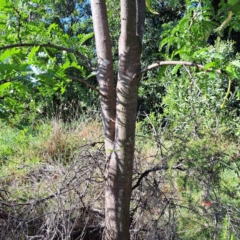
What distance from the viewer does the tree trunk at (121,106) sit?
1.31m

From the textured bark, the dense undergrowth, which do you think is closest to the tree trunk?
the textured bark

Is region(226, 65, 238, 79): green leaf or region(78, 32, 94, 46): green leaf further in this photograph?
region(78, 32, 94, 46): green leaf

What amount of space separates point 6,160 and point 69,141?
0.89 metres

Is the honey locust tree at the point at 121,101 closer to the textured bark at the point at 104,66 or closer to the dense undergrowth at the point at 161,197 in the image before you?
the textured bark at the point at 104,66

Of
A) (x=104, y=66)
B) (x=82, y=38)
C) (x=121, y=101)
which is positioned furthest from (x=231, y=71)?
(x=82, y=38)

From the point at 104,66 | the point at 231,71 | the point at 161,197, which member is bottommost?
the point at 161,197

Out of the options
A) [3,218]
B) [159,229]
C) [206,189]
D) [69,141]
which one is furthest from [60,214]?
[69,141]

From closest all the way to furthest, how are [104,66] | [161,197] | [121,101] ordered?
[121,101], [104,66], [161,197]

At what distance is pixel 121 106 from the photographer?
4.47ft

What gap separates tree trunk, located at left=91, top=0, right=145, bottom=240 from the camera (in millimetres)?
1313

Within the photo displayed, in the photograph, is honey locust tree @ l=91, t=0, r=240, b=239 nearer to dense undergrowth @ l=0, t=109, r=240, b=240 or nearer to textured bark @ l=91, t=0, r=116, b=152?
textured bark @ l=91, t=0, r=116, b=152

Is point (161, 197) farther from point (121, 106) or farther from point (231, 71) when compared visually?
point (231, 71)

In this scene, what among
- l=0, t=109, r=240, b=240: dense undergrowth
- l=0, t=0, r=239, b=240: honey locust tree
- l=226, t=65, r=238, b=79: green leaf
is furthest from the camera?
l=0, t=109, r=240, b=240: dense undergrowth

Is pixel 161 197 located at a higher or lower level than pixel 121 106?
lower
